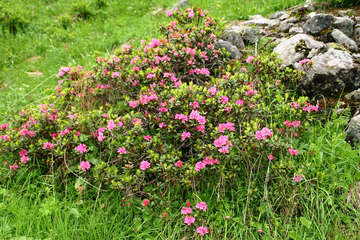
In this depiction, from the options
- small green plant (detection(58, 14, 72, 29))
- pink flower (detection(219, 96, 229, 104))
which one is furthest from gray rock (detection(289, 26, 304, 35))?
small green plant (detection(58, 14, 72, 29))

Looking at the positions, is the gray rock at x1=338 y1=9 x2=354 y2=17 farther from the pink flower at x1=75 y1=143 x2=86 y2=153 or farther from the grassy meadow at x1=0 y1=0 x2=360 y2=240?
the pink flower at x1=75 y1=143 x2=86 y2=153

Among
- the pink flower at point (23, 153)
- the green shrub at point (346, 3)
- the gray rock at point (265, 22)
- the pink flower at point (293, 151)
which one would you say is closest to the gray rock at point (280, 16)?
the gray rock at point (265, 22)

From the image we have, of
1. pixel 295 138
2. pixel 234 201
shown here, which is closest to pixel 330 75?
pixel 295 138

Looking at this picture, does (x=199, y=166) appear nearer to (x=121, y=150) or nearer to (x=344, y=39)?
(x=121, y=150)

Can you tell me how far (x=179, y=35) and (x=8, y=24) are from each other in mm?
6020

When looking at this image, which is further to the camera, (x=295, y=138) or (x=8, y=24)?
(x=8, y=24)

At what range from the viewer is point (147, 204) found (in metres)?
2.80

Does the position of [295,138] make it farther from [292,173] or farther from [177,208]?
[177,208]

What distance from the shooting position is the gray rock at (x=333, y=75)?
12.0ft

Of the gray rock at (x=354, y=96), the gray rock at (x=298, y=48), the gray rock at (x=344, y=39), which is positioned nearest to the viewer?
the gray rock at (x=354, y=96)

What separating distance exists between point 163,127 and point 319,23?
3.25m

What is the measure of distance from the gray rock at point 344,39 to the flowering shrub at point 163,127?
121cm

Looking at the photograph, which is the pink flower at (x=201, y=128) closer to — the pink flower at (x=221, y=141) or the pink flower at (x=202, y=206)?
the pink flower at (x=221, y=141)

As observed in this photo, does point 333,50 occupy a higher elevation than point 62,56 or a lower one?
higher
